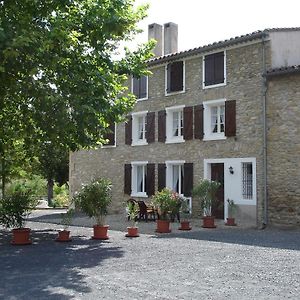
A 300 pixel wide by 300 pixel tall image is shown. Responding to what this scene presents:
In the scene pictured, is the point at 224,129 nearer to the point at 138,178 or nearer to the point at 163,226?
the point at 163,226

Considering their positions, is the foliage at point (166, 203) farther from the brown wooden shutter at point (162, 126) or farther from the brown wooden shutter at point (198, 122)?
the brown wooden shutter at point (162, 126)

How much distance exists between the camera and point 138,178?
22.9 meters

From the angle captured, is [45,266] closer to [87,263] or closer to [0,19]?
[87,263]

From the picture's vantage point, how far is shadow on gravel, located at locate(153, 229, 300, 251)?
41.1ft

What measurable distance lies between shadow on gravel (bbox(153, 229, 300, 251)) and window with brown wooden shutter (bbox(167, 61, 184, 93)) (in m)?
7.41

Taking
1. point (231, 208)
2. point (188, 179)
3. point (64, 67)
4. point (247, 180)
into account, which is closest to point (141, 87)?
point (188, 179)

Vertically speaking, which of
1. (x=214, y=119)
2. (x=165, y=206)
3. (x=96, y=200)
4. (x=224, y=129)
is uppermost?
(x=214, y=119)

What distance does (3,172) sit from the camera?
69.9ft

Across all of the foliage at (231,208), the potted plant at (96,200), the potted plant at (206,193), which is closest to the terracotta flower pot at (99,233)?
the potted plant at (96,200)

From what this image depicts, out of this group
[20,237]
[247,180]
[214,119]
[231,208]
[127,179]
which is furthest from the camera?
[127,179]

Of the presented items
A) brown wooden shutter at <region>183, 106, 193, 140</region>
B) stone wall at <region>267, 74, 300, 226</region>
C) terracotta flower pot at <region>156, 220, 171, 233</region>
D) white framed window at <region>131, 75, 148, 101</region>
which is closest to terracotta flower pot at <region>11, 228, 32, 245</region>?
terracotta flower pot at <region>156, 220, 171, 233</region>

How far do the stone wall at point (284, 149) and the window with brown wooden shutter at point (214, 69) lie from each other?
2357 mm

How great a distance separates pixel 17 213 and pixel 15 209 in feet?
0.41

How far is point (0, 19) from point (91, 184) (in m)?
5.27
